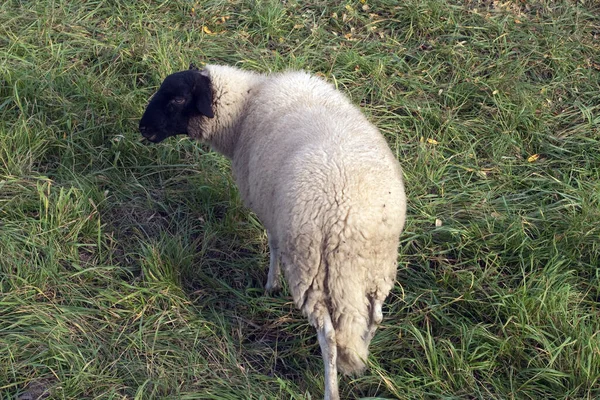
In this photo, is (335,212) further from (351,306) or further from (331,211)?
(351,306)

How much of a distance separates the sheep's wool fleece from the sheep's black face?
0.71 m

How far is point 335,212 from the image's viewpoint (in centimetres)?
303

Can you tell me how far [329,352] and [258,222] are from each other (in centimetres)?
157

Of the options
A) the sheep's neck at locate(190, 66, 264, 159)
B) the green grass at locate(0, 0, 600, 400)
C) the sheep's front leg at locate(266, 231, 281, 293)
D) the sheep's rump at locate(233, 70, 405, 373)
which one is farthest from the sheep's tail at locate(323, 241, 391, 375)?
the sheep's neck at locate(190, 66, 264, 159)

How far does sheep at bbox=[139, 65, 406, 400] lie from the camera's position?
3064 mm

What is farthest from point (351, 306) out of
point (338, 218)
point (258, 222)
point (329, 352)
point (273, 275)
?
point (258, 222)

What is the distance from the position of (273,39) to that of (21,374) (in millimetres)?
3896

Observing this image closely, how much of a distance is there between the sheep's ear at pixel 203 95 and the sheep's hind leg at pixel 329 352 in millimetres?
1705

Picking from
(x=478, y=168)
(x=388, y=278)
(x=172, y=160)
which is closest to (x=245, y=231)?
(x=172, y=160)

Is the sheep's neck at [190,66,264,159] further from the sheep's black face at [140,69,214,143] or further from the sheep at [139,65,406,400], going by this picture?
the sheep at [139,65,406,400]

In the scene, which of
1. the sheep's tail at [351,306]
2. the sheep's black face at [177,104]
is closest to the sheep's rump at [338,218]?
the sheep's tail at [351,306]

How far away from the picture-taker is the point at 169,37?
5.72 meters

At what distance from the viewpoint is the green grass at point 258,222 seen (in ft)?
11.2

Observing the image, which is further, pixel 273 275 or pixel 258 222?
pixel 258 222
